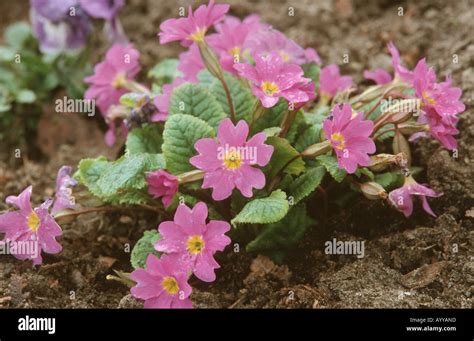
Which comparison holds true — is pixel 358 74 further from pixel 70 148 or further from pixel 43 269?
pixel 43 269

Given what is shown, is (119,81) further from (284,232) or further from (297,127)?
(284,232)

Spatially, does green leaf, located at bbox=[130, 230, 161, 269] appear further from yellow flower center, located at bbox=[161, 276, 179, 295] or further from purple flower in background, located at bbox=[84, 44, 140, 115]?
purple flower in background, located at bbox=[84, 44, 140, 115]

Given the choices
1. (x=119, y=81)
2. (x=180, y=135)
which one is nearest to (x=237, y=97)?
(x=180, y=135)

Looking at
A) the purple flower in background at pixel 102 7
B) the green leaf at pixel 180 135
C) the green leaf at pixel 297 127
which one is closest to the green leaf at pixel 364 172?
the green leaf at pixel 297 127

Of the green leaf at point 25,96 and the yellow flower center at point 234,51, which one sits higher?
the yellow flower center at point 234,51

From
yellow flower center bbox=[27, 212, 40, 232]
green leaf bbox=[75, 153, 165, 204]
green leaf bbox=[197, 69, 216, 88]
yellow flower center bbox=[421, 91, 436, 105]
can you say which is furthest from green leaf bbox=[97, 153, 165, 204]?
yellow flower center bbox=[421, 91, 436, 105]

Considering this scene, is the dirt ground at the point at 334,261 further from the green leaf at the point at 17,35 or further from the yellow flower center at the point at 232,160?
the green leaf at the point at 17,35

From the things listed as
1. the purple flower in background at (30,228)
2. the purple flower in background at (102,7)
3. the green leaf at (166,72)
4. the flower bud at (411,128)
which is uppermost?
the purple flower in background at (102,7)
